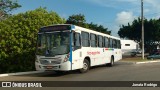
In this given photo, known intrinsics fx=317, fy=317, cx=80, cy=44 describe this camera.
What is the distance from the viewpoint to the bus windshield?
17672 millimetres

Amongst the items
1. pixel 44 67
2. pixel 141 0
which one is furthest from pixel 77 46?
pixel 141 0

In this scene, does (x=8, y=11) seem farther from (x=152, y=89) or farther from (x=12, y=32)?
(x=152, y=89)

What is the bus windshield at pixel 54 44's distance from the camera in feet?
58.0

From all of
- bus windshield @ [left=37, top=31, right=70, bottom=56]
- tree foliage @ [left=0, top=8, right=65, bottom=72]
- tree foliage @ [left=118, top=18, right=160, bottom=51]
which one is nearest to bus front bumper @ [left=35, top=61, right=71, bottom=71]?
bus windshield @ [left=37, top=31, right=70, bottom=56]

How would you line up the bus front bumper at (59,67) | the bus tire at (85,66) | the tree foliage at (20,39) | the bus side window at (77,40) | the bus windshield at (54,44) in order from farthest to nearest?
the tree foliage at (20,39) → the bus tire at (85,66) → the bus side window at (77,40) → the bus windshield at (54,44) → the bus front bumper at (59,67)

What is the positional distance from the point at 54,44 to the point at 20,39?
7.27m

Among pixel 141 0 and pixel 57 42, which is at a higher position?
pixel 141 0

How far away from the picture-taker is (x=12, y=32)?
80.3ft

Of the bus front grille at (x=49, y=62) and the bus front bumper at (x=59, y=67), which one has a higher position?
the bus front grille at (x=49, y=62)

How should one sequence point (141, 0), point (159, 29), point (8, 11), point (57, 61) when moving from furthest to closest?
point (159, 29) → point (141, 0) → point (8, 11) → point (57, 61)

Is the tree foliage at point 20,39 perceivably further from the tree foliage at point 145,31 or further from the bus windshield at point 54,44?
the tree foliage at point 145,31

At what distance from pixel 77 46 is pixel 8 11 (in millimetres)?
21213

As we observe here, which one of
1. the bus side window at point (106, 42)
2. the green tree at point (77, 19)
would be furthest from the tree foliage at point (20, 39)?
the green tree at point (77, 19)

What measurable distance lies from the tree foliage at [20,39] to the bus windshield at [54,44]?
6462mm
